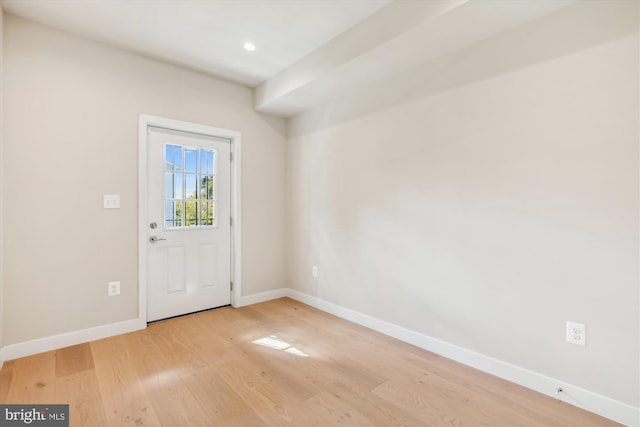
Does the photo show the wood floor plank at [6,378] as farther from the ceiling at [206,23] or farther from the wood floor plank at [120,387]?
the ceiling at [206,23]

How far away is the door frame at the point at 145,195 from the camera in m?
2.97

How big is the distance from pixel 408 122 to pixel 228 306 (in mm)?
2927

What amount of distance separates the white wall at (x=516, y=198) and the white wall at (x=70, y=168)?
223 cm

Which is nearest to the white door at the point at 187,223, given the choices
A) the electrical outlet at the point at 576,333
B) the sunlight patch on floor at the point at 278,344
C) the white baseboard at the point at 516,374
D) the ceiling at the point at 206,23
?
the ceiling at the point at 206,23

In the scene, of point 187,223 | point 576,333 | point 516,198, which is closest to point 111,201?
point 187,223

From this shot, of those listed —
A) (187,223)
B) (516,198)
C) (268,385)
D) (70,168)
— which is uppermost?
(70,168)

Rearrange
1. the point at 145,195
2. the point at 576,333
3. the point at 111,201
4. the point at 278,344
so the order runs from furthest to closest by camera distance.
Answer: the point at 145,195, the point at 111,201, the point at 278,344, the point at 576,333

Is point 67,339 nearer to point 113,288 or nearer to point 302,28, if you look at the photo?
point 113,288

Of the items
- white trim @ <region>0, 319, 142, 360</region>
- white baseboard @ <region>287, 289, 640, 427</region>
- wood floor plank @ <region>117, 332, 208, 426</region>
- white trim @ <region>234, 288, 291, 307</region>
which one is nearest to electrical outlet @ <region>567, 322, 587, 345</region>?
white baseboard @ <region>287, 289, 640, 427</region>

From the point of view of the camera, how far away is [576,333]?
1856 mm

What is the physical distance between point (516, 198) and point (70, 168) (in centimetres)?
361

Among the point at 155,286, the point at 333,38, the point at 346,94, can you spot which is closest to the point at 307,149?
the point at 346,94

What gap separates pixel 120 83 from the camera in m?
2.86

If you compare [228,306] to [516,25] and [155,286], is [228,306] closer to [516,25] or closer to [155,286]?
[155,286]
